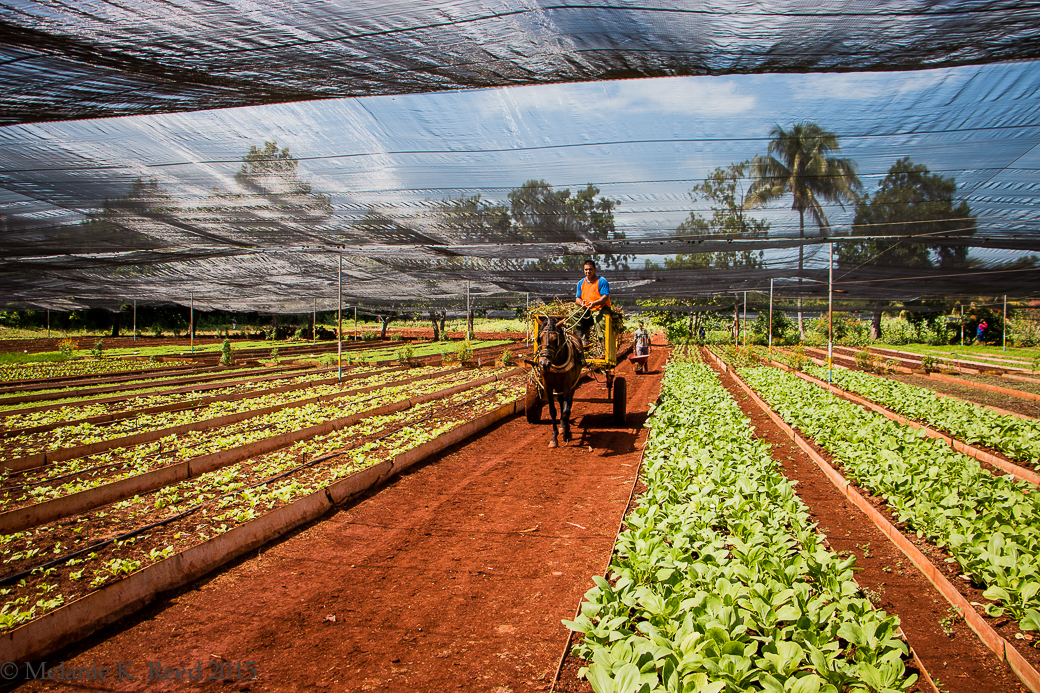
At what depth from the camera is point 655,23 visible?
3.38 metres

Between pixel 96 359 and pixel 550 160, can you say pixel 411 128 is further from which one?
pixel 96 359

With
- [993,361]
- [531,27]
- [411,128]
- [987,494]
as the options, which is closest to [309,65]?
[531,27]

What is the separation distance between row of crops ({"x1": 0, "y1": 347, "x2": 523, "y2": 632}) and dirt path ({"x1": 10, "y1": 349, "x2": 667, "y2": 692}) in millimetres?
570

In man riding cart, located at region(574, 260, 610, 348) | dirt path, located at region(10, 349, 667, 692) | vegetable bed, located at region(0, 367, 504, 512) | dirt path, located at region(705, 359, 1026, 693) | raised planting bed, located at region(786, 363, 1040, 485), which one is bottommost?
dirt path, located at region(10, 349, 667, 692)

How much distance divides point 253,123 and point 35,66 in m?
2.43

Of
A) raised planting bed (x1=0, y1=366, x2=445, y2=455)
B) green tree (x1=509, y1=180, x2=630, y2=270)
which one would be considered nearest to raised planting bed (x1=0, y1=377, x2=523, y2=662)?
raised planting bed (x1=0, y1=366, x2=445, y2=455)

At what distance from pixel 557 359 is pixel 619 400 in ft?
7.63

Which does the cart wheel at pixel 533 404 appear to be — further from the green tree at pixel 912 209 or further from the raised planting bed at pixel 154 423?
the green tree at pixel 912 209

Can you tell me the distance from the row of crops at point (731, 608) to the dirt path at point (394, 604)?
0.53 metres

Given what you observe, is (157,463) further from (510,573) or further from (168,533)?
(510,573)

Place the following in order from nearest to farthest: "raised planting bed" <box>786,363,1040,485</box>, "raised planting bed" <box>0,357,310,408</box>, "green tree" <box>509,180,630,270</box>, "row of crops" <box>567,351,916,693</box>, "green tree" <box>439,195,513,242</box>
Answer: "row of crops" <box>567,351,916,693</box> < "raised planting bed" <box>786,363,1040,485</box> < "green tree" <box>509,180,630,270</box> < "green tree" <box>439,195,513,242</box> < "raised planting bed" <box>0,357,310,408</box>

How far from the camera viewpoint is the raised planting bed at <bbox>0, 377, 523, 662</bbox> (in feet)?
11.1

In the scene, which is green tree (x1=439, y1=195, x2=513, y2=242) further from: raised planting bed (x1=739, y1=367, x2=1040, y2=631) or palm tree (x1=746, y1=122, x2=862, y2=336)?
raised planting bed (x1=739, y1=367, x2=1040, y2=631)

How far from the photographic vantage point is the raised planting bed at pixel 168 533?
11.1ft
